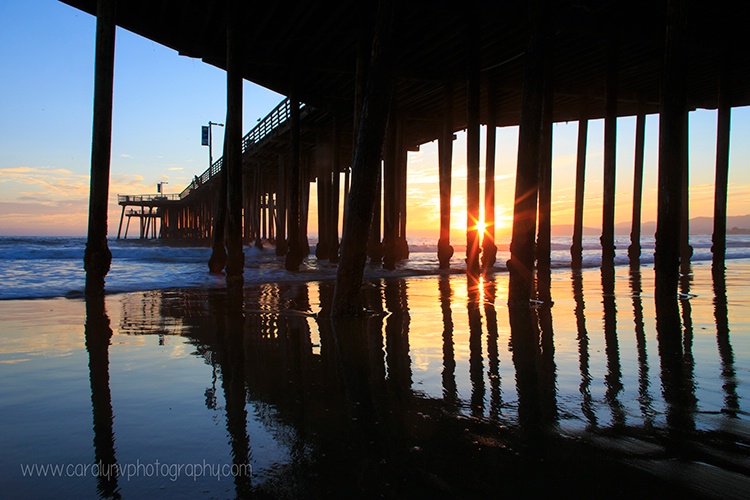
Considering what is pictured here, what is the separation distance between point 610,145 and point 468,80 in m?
3.77

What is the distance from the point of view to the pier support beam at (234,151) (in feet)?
32.1

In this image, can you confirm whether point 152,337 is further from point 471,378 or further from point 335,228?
point 335,228

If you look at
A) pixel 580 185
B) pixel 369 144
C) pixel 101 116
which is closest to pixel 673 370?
pixel 369 144

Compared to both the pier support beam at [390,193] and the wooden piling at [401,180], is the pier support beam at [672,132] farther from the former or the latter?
the wooden piling at [401,180]

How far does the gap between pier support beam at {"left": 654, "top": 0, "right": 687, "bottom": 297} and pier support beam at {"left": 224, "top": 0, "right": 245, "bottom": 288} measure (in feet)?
24.0

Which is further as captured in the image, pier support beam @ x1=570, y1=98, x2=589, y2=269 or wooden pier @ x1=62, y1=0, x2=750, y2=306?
pier support beam @ x1=570, y1=98, x2=589, y2=269

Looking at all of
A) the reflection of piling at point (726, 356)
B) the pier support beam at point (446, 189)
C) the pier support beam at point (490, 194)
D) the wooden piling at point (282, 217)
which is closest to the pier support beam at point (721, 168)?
the pier support beam at point (490, 194)

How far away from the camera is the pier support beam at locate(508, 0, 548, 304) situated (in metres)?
6.02

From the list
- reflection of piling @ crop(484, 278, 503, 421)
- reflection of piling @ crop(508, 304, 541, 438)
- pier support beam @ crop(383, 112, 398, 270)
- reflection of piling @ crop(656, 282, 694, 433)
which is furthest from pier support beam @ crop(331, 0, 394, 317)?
pier support beam @ crop(383, 112, 398, 270)

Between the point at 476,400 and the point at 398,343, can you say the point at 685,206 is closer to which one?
the point at 398,343

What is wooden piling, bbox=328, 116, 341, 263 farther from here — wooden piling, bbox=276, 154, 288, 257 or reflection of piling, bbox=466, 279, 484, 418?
reflection of piling, bbox=466, 279, 484, 418

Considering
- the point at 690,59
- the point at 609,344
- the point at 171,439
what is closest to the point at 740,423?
the point at 609,344

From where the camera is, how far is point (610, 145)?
1156cm

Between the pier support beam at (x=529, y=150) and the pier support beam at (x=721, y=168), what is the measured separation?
8.99 meters
